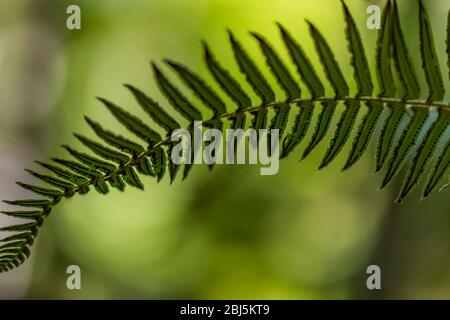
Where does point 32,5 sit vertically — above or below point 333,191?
above

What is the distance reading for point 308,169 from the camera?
596 centimetres

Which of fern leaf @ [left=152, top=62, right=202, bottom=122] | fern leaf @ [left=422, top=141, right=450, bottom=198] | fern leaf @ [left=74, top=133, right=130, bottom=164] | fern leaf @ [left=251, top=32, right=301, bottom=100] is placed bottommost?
fern leaf @ [left=422, top=141, right=450, bottom=198]

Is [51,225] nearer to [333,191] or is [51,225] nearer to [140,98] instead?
[333,191]

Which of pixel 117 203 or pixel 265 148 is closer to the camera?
pixel 265 148

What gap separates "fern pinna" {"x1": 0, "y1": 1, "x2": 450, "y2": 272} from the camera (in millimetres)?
621

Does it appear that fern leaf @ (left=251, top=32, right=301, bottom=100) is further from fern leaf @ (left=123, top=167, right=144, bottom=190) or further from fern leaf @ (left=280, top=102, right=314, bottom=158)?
fern leaf @ (left=123, top=167, right=144, bottom=190)

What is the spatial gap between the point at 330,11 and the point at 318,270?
2572 millimetres

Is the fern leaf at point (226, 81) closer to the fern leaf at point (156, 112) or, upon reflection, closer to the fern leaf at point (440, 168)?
the fern leaf at point (156, 112)

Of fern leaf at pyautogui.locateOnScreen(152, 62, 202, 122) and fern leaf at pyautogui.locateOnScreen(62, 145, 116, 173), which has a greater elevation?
fern leaf at pyautogui.locateOnScreen(152, 62, 202, 122)

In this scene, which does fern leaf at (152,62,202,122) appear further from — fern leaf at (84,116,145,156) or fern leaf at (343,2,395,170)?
fern leaf at (343,2,395,170)

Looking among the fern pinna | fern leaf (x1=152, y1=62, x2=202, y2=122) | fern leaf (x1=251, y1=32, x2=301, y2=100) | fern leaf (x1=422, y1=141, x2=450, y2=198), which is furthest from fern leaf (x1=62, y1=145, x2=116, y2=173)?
fern leaf (x1=422, y1=141, x2=450, y2=198)

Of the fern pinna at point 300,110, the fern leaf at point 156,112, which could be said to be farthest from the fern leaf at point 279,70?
the fern leaf at point 156,112
